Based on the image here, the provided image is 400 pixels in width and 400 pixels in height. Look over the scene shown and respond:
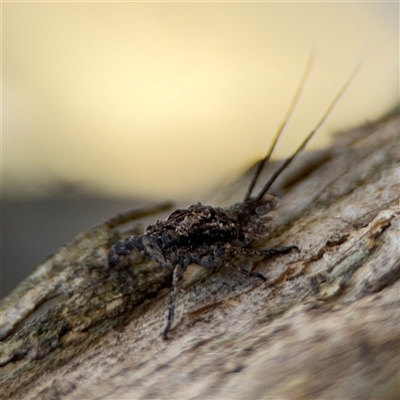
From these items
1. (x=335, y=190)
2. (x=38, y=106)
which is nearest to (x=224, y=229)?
(x=335, y=190)

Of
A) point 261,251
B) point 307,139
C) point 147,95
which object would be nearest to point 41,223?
point 147,95

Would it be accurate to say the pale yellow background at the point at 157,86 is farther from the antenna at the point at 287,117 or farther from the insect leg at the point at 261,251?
the insect leg at the point at 261,251

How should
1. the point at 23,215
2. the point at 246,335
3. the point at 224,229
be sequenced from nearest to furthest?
the point at 246,335 → the point at 224,229 → the point at 23,215

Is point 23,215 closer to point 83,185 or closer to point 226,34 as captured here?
point 83,185

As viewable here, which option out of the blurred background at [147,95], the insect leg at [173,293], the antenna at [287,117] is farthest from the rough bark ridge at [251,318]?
the blurred background at [147,95]

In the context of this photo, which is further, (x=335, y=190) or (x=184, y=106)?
(x=184, y=106)

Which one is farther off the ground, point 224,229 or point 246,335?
point 224,229
